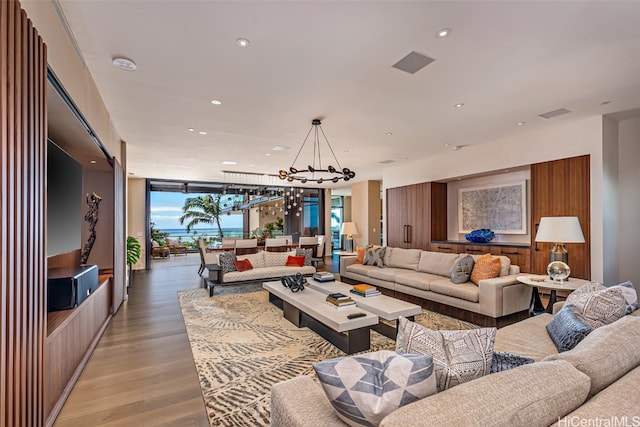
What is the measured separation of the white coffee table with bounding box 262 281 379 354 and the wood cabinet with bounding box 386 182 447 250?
13.7ft

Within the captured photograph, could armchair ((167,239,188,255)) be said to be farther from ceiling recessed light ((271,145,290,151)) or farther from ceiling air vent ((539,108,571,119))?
ceiling air vent ((539,108,571,119))

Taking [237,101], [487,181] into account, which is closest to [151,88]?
[237,101]

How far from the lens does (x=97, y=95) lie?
3.45 m

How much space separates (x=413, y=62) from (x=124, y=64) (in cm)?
272

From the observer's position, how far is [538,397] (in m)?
1.03

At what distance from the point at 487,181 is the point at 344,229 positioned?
431 centimetres

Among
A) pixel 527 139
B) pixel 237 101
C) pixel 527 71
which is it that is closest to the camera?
pixel 527 71

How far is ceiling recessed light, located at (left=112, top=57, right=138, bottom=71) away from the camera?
2.79m

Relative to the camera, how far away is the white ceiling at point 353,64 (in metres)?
2.20

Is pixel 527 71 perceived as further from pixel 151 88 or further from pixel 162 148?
pixel 162 148

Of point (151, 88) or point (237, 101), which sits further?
point (237, 101)

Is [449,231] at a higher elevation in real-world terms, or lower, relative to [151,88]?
lower

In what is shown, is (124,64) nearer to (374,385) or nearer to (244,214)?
(374,385)

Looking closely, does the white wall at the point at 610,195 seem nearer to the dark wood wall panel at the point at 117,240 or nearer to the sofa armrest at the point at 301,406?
the sofa armrest at the point at 301,406
